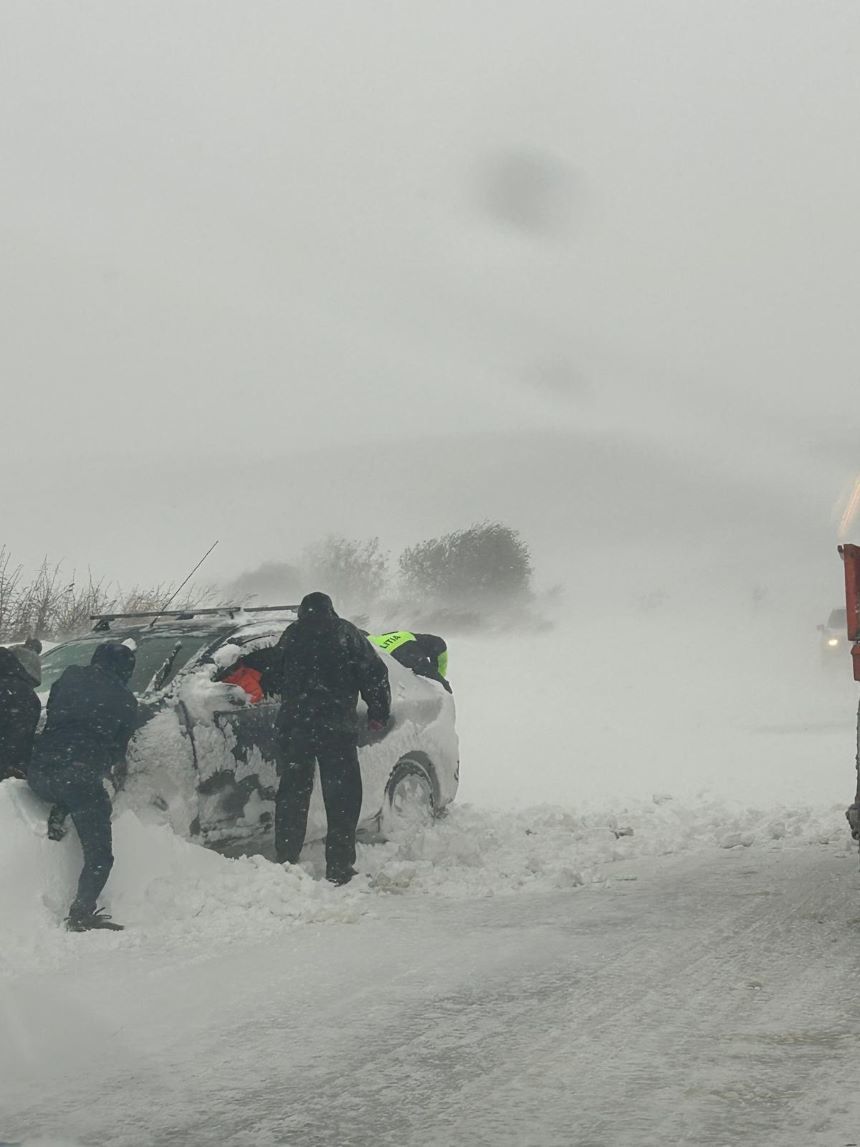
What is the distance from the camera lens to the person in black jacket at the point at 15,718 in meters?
6.73

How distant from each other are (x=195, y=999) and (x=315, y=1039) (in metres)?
0.80

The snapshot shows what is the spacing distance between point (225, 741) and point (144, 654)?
943 millimetres

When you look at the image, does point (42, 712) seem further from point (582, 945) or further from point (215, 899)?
point (582, 945)

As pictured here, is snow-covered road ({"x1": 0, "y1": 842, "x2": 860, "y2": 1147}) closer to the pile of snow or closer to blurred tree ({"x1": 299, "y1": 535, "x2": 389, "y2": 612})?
the pile of snow

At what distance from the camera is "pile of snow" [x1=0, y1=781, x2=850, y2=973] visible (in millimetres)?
6152

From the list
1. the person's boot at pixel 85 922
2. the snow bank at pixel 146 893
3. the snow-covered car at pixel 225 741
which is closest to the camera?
the snow bank at pixel 146 893

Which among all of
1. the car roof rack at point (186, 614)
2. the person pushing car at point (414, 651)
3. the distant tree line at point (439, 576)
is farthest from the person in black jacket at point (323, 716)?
the distant tree line at point (439, 576)

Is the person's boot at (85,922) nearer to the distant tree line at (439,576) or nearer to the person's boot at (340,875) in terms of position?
the person's boot at (340,875)

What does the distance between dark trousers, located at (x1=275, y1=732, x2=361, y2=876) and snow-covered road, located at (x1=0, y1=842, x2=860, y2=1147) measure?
2.43ft

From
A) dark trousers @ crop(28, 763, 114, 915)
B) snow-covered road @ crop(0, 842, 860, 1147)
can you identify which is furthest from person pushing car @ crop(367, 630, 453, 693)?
dark trousers @ crop(28, 763, 114, 915)

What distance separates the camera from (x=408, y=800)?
28.9ft

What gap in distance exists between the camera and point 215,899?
670 centimetres

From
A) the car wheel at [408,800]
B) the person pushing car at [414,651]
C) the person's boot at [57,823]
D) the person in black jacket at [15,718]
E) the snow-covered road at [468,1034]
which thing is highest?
the person pushing car at [414,651]

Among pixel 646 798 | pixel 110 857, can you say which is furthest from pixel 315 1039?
pixel 646 798
